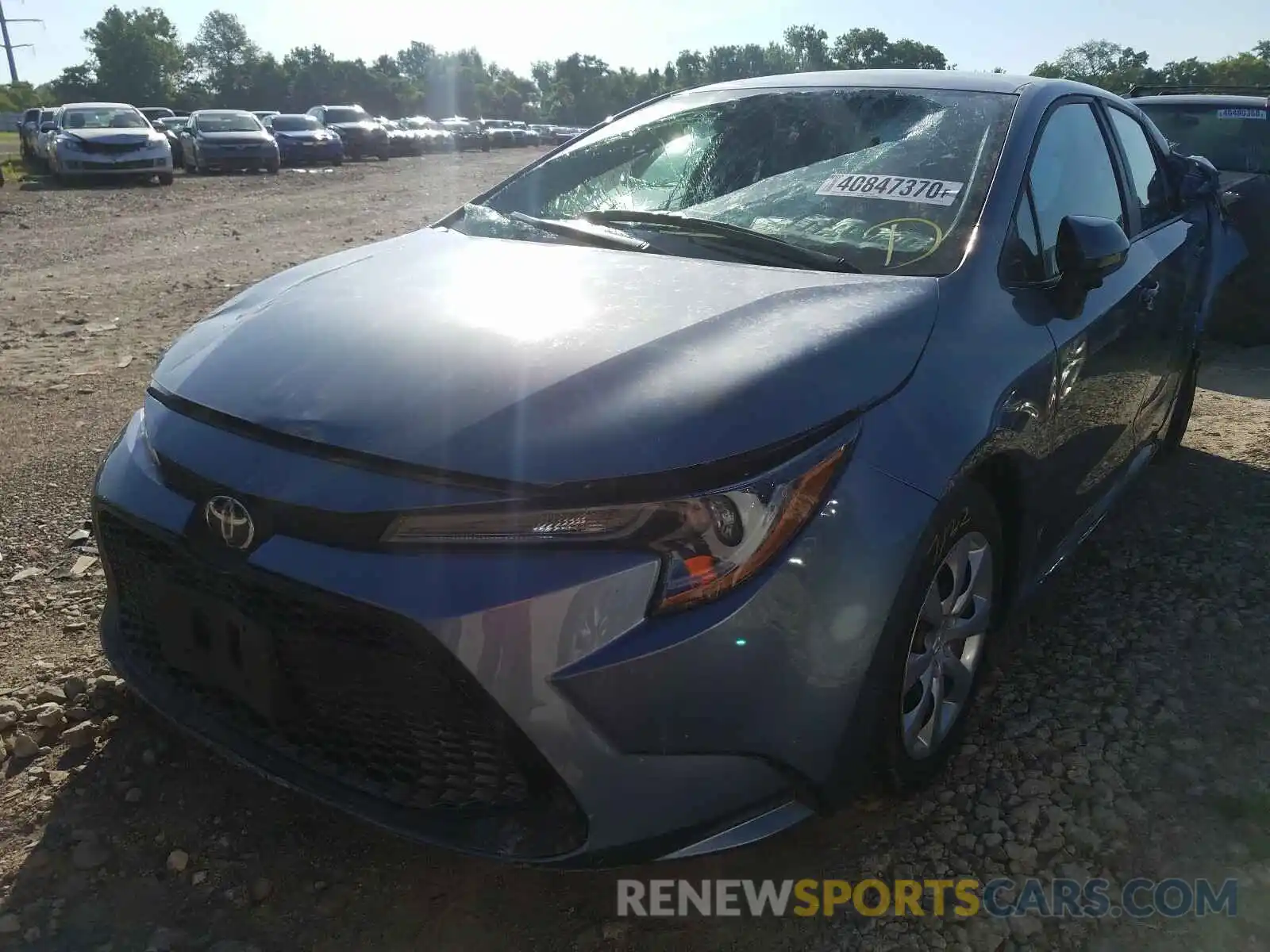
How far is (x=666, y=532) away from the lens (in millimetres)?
1644

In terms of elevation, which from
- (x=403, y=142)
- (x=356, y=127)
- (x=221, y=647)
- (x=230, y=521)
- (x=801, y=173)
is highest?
(x=356, y=127)

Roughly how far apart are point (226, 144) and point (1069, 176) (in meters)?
20.1

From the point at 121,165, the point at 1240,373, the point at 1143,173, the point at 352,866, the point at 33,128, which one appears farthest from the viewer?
the point at 33,128

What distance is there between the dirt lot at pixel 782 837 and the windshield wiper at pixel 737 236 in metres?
1.22

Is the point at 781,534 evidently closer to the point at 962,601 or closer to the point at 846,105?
the point at 962,601

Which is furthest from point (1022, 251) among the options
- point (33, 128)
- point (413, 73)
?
point (413, 73)

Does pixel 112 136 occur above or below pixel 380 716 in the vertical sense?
above

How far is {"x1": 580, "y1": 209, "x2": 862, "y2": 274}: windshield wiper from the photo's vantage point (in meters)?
2.39

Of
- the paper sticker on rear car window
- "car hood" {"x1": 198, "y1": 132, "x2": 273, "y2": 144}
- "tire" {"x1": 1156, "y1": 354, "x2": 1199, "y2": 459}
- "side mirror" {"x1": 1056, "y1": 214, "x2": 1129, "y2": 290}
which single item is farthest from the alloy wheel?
"car hood" {"x1": 198, "y1": 132, "x2": 273, "y2": 144}

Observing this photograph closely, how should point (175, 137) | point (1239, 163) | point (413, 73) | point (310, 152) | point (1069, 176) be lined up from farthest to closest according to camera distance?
point (413, 73)
point (310, 152)
point (175, 137)
point (1239, 163)
point (1069, 176)

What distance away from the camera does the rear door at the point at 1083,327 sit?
249cm

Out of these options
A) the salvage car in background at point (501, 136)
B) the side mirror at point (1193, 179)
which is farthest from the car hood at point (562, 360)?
the salvage car in background at point (501, 136)

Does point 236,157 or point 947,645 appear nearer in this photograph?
point 947,645

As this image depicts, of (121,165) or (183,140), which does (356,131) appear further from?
(121,165)
